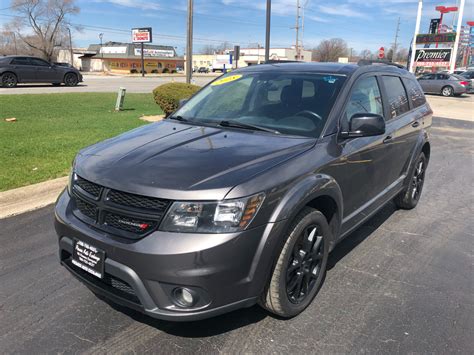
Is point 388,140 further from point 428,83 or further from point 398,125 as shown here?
point 428,83

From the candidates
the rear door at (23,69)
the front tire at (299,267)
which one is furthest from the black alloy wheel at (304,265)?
the rear door at (23,69)

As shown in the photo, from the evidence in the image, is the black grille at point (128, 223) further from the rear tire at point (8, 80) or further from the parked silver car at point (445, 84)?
the parked silver car at point (445, 84)

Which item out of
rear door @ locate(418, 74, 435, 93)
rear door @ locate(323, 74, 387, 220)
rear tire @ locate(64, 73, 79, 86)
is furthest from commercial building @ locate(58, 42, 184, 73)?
rear door @ locate(323, 74, 387, 220)

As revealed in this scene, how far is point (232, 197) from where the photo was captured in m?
2.37

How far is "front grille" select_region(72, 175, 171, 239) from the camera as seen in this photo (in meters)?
2.42

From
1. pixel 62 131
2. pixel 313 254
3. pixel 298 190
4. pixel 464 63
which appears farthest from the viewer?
pixel 464 63

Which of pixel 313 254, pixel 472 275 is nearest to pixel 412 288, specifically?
pixel 472 275

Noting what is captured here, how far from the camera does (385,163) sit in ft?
13.6

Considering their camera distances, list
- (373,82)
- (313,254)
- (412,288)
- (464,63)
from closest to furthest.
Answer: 1. (313,254)
2. (412,288)
3. (373,82)
4. (464,63)

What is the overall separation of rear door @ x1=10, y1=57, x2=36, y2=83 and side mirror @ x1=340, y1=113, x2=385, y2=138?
22.6 meters

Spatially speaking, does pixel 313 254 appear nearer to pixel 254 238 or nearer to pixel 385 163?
pixel 254 238

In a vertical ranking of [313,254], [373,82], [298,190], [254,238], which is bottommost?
[313,254]

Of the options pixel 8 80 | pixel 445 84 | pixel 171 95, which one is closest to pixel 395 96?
pixel 171 95

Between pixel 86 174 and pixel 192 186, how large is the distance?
2.78ft
